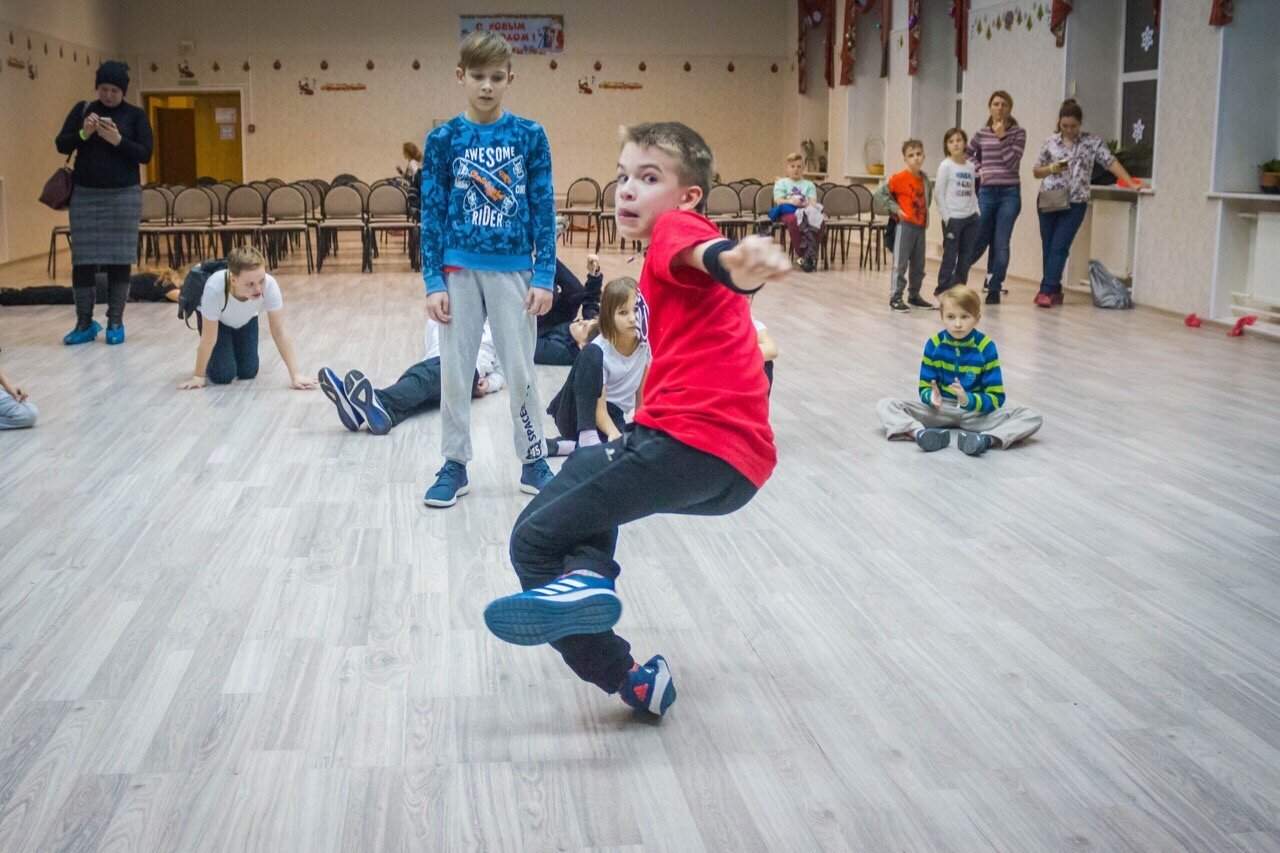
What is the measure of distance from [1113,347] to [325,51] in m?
14.3

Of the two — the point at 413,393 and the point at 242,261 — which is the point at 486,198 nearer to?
the point at 413,393

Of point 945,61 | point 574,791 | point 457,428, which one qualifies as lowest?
point 574,791

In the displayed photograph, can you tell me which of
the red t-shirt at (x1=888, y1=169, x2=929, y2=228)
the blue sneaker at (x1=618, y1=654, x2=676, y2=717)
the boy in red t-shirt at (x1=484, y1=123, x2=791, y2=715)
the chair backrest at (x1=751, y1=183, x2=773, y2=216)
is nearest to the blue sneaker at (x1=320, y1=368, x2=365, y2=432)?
the blue sneaker at (x1=618, y1=654, x2=676, y2=717)

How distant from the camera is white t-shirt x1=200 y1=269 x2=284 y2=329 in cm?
600

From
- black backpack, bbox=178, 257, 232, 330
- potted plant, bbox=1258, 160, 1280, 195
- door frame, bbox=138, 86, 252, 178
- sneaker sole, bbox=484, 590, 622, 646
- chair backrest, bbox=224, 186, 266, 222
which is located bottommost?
sneaker sole, bbox=484, 590, 622, 646

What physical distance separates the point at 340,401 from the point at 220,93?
51.2 ft

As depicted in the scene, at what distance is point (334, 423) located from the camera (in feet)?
18.2

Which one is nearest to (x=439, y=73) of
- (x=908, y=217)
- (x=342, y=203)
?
(x=342, y=203)

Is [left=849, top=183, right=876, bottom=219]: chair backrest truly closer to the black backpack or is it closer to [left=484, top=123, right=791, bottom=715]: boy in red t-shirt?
the black backpack

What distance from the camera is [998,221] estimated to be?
10102mm

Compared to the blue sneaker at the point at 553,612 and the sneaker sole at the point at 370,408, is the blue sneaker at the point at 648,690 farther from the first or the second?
the sneaker sole at the point at 370,408

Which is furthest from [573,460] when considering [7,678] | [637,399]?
[637,399]

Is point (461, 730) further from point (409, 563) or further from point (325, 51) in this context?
point (325, 51)

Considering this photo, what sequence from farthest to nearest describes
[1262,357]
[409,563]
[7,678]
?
[1262,357]
[409,563]
[7,678]
